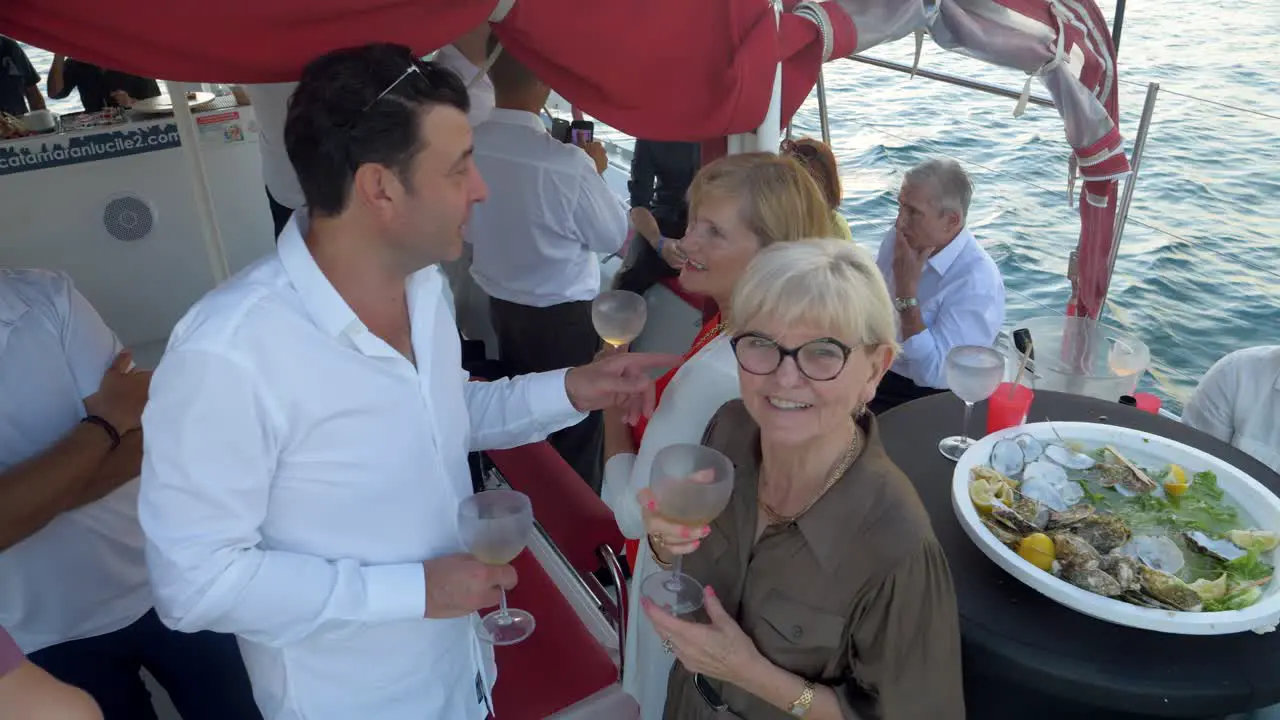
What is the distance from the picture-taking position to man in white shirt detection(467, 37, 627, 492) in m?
3.20

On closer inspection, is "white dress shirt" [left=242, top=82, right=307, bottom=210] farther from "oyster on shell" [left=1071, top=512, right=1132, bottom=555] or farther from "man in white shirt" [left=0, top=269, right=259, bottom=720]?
"oyster on shell" [left=1071, top=512, right=1132, bottom=555]

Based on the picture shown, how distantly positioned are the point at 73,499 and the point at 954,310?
2828 millimetres

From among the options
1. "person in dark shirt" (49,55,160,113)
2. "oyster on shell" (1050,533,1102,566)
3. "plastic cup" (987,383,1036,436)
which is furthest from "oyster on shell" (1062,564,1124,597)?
"person in dark shirt" (49,55,160,113)

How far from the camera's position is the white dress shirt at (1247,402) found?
2.49 m

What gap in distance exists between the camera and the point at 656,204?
173 inches

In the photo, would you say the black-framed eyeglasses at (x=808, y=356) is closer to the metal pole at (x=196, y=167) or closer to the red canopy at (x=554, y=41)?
the red canopy at (x=554, y=41)

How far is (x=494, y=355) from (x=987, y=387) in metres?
2.72

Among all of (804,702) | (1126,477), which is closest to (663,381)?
(804,702)

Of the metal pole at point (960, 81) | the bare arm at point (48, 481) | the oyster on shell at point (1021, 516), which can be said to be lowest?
the oyster on shell at point (1021, 516)

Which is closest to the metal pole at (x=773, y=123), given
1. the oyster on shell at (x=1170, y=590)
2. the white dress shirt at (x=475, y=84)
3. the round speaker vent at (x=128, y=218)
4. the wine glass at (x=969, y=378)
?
the wine glass at (x=969, y=378)

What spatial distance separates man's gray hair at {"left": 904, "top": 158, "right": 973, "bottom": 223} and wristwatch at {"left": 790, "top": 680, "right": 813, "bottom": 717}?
232cm

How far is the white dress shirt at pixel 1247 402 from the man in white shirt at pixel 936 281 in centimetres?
78

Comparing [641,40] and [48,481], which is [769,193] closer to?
[641,40]

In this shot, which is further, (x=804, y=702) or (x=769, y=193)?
(x=769, y=193)
